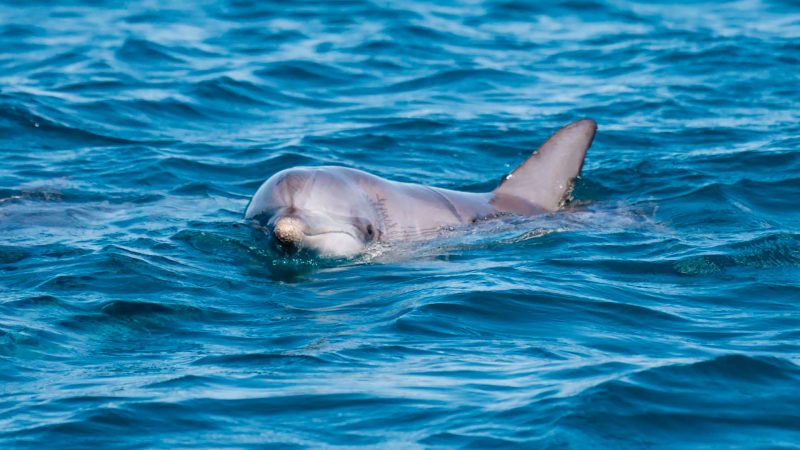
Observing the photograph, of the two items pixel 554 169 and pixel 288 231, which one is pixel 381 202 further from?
pixel 554 169

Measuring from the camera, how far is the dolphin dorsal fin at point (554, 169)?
1337 cm

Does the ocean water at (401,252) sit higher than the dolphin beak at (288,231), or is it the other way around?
the dolphin beak at (288,231)

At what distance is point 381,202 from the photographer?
1191 centimetres

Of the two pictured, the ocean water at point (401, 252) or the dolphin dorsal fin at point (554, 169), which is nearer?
the ocean water at point (401, 252)

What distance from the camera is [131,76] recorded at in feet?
68.7

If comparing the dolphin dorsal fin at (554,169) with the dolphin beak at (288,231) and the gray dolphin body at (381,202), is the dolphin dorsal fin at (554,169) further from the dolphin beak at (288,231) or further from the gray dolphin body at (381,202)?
the dolphin beak at (288,231)

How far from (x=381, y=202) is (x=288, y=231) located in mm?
1405

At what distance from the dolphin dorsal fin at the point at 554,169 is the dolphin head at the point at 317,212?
7.24ft

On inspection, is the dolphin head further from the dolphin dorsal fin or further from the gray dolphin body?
the dolphin dorsal fin

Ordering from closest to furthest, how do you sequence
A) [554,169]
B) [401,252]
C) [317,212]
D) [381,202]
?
1. [317,212]
2. [401,252]
3. [381,202]
4. [554,169]

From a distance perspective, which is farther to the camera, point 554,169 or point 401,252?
point 554,169

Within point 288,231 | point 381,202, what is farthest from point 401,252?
point 288,231

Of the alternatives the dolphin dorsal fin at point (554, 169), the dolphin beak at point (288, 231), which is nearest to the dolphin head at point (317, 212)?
the dolphin beak at point (288, 231)

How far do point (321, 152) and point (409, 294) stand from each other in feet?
21.3
